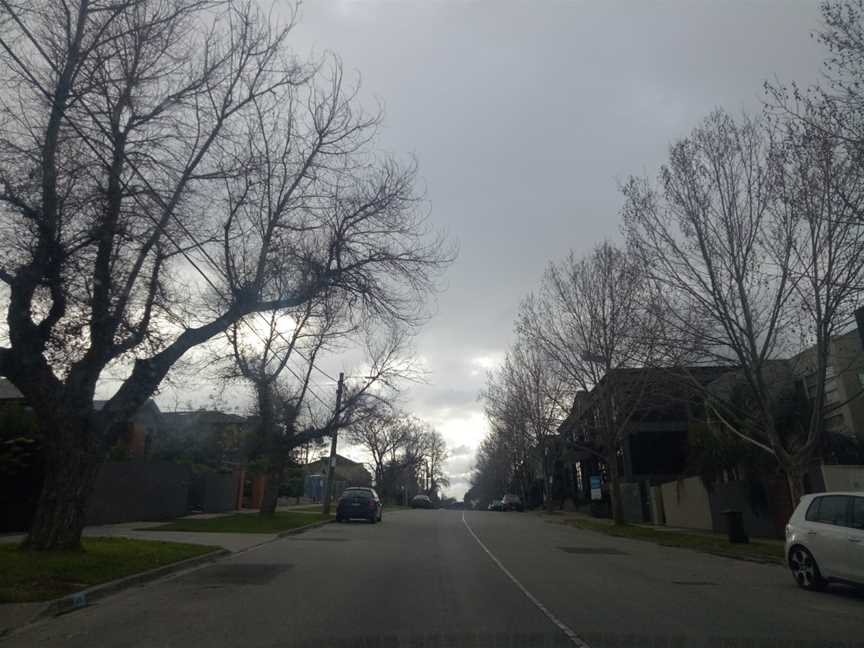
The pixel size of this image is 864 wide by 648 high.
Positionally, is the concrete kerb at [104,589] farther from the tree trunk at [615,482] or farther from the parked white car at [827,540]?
the tree trunk at [615,482]

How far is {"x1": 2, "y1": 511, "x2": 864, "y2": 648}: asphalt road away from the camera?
8.02m

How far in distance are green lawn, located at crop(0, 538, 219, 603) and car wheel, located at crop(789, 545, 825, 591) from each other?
10627 millimetres

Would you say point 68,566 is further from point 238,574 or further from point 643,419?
point 643,419

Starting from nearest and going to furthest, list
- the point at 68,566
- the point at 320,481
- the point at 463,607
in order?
the point at 463,607
the point at 68,566
the point at 320,481

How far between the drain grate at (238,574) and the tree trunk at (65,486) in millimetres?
2192

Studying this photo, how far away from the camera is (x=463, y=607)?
1002cm

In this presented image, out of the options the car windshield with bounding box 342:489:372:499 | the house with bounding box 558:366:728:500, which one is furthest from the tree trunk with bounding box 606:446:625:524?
the car windshield with bounding box 342:489:372:499

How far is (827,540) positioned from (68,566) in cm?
1141

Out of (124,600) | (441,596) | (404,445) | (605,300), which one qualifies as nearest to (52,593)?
(124,600)

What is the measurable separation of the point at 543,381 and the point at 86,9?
96.6ft

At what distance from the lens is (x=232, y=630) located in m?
8.38

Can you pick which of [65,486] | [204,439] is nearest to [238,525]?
[65,486]

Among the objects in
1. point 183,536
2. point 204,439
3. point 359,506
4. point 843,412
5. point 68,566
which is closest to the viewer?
point 68,566

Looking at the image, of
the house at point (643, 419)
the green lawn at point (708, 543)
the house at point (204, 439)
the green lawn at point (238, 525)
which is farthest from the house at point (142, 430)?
the green lawn at point (708, 543)
